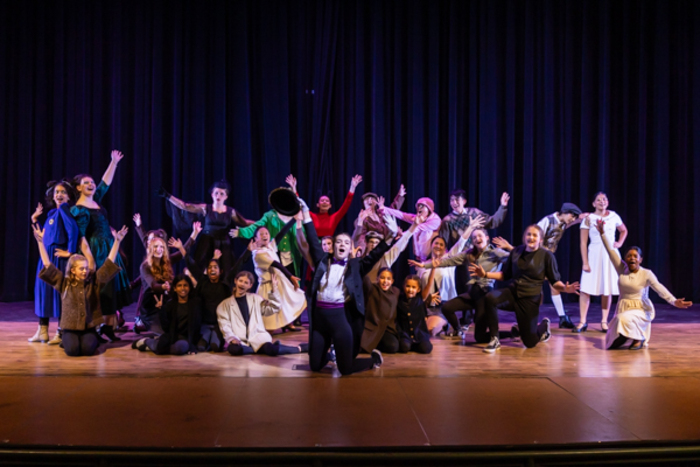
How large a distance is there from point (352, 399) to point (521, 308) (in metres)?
2.25

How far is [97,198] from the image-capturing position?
599 cm

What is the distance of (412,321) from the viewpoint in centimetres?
508

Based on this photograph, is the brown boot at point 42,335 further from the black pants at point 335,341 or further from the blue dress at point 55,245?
the black pants at point 335,341

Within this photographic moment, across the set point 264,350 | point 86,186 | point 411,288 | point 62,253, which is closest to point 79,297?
point 62,253

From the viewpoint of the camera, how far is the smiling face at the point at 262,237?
5.88 m

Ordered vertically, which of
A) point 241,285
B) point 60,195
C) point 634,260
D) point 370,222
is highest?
point 60,195

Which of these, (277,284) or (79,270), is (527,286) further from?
(79,270)

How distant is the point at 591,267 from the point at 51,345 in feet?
18.1

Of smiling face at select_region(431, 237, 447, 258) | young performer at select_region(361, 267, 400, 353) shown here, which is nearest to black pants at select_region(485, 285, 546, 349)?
smiling face at select_region(431, 237, 447, 258)

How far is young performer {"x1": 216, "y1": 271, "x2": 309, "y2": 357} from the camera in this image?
16.1 ft

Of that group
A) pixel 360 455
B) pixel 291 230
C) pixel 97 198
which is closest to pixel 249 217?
pixel 291 230

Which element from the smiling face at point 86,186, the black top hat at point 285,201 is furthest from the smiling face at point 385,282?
the smiling face at point 86,186

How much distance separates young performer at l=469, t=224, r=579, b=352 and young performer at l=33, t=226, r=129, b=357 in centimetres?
327

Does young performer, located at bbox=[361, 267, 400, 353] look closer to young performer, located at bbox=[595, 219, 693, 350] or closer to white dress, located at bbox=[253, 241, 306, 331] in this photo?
white dress, located at bbox=[253, 241, 306, 331]
